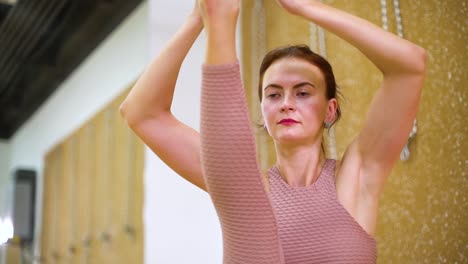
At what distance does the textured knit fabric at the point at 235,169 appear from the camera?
0.66m

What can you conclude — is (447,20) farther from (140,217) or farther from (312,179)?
(140,217)

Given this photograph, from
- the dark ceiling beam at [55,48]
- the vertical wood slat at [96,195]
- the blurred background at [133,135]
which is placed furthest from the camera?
the dark ceiling beam at [55,48]

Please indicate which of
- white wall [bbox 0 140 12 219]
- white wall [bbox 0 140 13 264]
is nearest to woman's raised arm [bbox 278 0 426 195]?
white wall [bbox 0 140 13 264]

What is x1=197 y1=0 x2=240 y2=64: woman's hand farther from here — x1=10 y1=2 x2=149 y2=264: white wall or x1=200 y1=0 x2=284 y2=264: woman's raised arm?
x1=10 y1=2 x2=149 y2=264: white wall

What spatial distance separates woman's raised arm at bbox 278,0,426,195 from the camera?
0.78 meters

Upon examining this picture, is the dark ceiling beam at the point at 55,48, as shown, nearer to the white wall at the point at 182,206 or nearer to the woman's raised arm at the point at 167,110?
the white wall at the point at 182,206

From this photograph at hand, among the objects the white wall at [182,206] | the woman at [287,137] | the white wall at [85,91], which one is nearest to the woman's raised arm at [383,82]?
the woman at [287,137]

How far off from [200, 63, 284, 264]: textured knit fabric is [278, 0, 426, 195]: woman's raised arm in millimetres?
187

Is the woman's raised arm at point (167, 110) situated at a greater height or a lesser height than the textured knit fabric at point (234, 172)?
greater

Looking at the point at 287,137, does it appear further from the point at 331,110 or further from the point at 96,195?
the point at 96,195

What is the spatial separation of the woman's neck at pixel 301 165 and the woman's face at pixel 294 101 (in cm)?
2

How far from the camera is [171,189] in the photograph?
2.12 meters

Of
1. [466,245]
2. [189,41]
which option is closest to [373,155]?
[189,41]

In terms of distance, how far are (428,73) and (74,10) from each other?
102 inches
